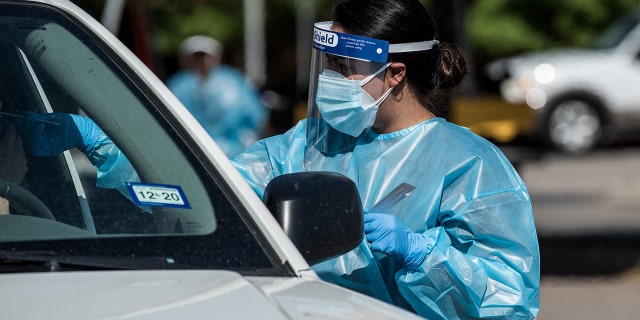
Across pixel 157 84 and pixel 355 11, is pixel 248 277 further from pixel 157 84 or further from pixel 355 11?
pixel 355 11

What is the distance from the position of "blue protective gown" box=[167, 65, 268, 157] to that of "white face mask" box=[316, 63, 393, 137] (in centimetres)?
648

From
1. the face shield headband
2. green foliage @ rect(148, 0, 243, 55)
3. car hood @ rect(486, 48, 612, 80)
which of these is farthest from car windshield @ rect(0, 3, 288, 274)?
green foliage @ rect(148, 0, 243, 55)

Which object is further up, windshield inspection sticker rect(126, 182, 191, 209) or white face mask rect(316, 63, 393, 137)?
white face mask rect(316, 63, 393, 137)

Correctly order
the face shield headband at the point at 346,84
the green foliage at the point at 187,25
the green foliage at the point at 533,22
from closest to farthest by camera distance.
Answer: the face shield headband at the point at 346,84 → the green foliage at the point at 533,22 → the green foliage at the point at 187,25

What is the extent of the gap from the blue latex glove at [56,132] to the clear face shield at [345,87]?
639mm

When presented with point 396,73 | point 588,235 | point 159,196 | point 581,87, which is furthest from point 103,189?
point 581,87

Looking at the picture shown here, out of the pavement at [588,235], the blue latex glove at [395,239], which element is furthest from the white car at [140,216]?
the pavement at [588,235]

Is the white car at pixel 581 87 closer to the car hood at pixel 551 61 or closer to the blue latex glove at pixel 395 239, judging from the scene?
the car hood at pixel 551 61

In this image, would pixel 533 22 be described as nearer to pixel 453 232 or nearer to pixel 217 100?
pixel 217 100

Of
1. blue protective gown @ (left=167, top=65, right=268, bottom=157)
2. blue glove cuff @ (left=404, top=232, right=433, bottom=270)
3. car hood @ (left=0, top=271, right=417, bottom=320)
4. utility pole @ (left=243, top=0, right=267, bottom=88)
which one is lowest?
utility pole @ (left=243, top=0, right=267, bottom=88)

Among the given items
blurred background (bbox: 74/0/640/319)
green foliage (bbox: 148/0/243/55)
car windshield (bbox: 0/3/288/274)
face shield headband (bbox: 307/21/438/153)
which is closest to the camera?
car windshield (bbox: 0/3/288/274)

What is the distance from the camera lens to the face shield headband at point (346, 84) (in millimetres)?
3035

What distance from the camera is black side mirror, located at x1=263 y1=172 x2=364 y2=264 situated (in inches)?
94.7

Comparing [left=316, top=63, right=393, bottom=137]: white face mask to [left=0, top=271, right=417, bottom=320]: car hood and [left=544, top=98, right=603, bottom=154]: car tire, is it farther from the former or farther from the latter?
[left=544, top=98, right=603, bottom=154]: car tire
